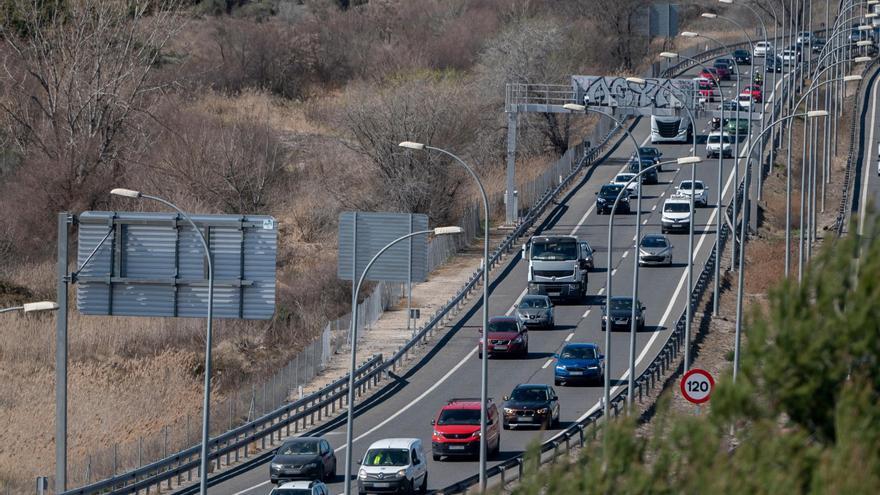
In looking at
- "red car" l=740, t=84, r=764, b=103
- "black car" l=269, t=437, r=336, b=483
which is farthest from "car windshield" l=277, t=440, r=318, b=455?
"red car" l=740, t=84, r=764, b=103

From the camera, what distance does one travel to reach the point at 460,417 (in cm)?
3872

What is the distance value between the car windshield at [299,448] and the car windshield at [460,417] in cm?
337

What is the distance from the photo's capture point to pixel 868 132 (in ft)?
311

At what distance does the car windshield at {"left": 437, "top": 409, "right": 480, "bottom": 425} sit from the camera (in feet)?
127

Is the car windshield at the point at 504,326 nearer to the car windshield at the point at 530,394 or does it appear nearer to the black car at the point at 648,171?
the car windshield at the point at 530,394

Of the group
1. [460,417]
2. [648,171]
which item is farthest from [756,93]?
[460,417]

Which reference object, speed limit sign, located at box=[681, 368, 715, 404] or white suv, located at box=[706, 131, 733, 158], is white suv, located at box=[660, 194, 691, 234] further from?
speed limit sign, located at box=[681, 368, 715, 404]

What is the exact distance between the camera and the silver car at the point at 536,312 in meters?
54.0

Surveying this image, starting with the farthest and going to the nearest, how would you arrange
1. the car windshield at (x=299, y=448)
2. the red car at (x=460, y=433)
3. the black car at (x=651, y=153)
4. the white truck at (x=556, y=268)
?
the black car at (x=651, y=153)
the white truck at (x=556, y=268)
the red car at (x=460, y=433)
the car windshield at (x=299, y=448)

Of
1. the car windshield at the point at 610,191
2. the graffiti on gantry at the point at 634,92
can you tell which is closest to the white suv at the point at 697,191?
the car windshield at the point at 610,191

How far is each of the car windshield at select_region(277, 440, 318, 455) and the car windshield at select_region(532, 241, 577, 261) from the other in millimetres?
21980

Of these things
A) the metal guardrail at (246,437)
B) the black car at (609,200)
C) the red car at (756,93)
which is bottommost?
the metal guardrail at (246,437)

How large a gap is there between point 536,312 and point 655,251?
10.5 meters

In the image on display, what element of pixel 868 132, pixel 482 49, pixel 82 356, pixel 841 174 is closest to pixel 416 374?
pixel 82 356
